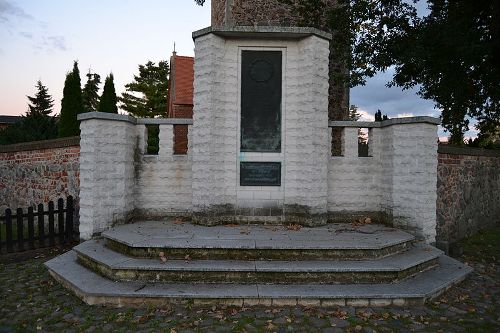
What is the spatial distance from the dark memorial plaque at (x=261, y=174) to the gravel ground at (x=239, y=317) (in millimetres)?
3175

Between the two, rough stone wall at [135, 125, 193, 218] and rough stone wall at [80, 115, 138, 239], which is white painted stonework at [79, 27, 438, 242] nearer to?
rough stone wall at [80, 115, 138, 239]

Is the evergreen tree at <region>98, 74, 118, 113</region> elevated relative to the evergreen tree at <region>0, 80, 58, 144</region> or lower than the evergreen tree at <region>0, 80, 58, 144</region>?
elevated

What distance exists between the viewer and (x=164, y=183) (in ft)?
25.4

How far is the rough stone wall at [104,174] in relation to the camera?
7.05 meters

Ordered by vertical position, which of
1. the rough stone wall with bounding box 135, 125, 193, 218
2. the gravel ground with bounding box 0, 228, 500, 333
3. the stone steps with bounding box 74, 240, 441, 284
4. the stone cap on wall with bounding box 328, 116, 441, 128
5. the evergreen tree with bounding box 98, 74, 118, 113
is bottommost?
the gravel ground with bounding box 0, 228, 500, 333

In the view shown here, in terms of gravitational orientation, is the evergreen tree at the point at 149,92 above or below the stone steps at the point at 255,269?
above

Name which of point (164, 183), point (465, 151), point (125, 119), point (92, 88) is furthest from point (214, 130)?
point (92, 88)

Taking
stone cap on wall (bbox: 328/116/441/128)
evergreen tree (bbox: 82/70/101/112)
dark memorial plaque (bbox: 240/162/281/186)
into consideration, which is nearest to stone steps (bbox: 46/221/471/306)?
dark memorial plaque (bbox: 240/162/281/186)

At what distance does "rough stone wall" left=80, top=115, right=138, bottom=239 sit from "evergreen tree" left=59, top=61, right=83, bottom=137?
1084cm

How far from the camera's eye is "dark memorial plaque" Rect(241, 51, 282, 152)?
7.36 metres

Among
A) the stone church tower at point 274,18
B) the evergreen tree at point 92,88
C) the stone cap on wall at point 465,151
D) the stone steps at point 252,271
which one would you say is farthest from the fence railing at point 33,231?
the evergreen tree at point 92,88

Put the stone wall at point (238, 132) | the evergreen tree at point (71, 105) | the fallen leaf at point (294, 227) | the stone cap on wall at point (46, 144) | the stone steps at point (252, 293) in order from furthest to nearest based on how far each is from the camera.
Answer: the evergreen tree at point (71, 105), the stone cap on wall at point (46, 144), the stone wall at point (238, 132), the fallen leaf at point (294, 227), the stone steps at point (252, 293)

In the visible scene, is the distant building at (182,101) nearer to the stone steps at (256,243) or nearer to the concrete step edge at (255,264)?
the stone steps at (256,243)

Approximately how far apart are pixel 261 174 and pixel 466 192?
6.57 meters
